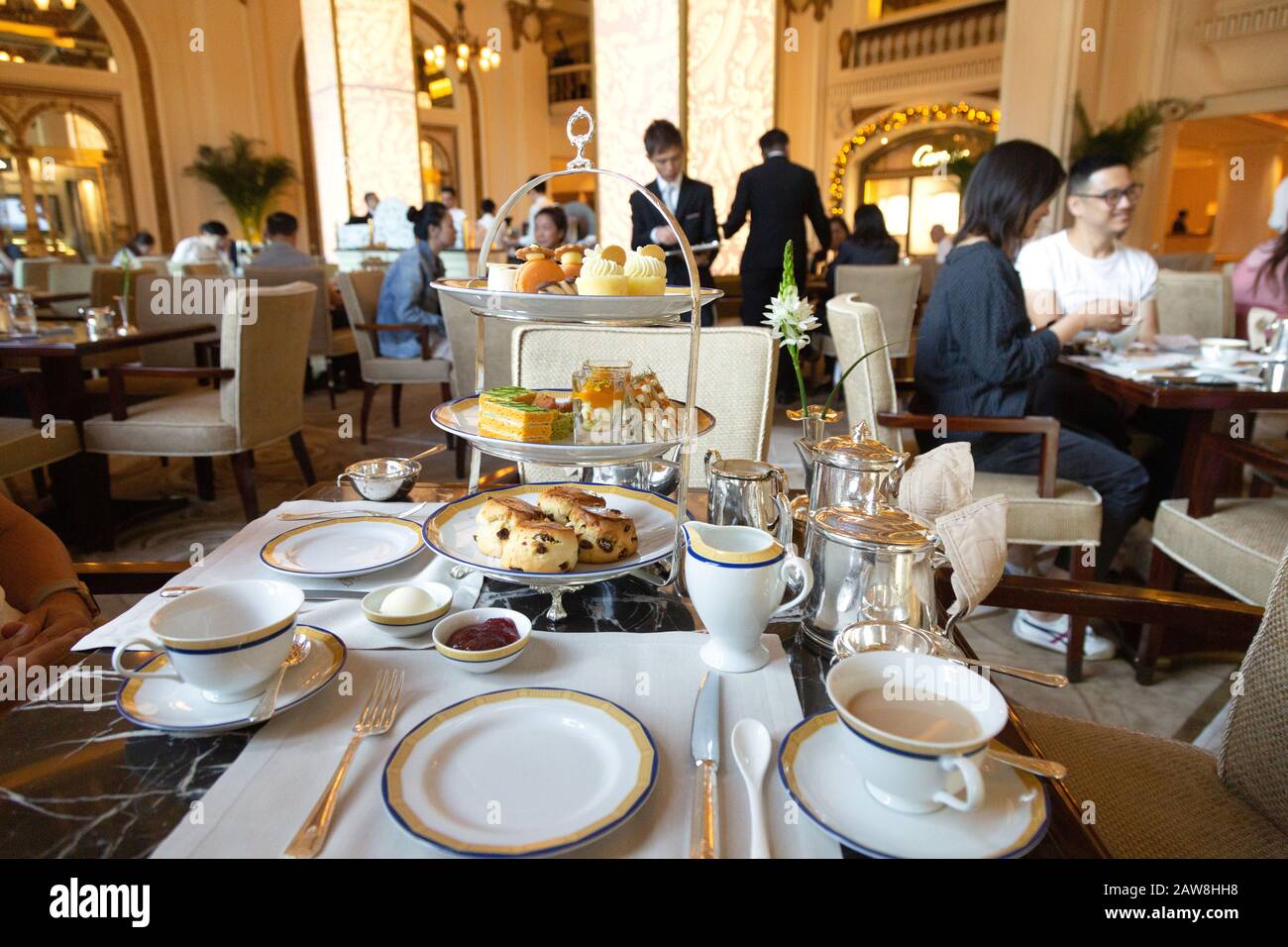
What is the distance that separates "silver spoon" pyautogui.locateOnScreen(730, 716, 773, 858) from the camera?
512 millimetres

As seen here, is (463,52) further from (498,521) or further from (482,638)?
(482,638)

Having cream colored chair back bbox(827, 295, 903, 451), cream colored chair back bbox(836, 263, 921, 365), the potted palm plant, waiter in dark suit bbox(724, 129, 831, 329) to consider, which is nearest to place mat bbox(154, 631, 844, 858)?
cream colored chair back bbox(827, 295, 903, 451)

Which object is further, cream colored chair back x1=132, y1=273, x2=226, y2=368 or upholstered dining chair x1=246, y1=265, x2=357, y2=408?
upholstered dining chair x1=246, y1=265, x2=357, y2=408

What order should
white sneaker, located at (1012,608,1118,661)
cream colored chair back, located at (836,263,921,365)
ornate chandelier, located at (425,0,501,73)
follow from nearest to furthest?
white sneaker, located at (1012,608,1118,661) → cream colored chair back, located at (836,263,921,365) → ornate chandelier, located at (425,0,501,73)

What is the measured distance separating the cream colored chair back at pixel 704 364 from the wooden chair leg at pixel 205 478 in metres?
2.38

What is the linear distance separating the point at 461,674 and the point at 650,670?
0.18 meters

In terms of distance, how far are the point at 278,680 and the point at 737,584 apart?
41 cm

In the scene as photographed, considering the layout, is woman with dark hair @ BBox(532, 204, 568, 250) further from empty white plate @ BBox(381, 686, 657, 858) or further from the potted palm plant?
the potted palm plant

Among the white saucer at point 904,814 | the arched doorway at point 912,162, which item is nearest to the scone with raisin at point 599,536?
the white saucer at point 904,814

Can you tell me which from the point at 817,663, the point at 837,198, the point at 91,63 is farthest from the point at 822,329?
the point at 91,63

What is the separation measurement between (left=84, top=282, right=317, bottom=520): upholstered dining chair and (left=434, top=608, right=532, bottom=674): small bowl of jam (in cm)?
228

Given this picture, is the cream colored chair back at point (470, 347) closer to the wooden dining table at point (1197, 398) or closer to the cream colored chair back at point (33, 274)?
the wooden dining table at point (1197, 398)

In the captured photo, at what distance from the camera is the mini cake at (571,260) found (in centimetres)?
99

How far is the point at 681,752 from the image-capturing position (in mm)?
620
